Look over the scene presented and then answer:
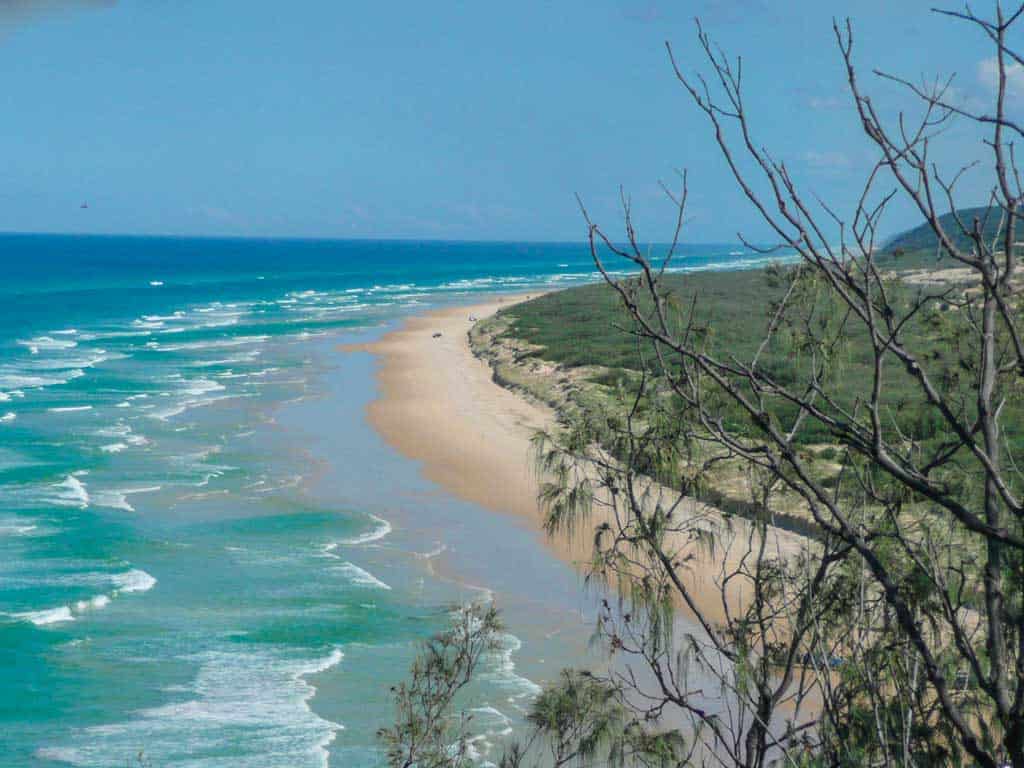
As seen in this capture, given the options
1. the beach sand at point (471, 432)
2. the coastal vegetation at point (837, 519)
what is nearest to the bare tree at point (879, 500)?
the coastal vegetation at point (837, 519)

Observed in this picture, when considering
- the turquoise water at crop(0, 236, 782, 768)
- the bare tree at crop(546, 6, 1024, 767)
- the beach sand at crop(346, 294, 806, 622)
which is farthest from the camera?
the beach sand at crop(346, 294, 806, 622)

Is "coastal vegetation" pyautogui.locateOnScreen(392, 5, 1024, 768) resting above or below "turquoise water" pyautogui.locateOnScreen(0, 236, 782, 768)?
above

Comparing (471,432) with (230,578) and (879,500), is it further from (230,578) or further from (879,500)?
(879,500)

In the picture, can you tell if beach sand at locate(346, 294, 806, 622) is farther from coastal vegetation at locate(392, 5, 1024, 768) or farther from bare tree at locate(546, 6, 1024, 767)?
bare tree at locate(546, 6, 1024, 767)

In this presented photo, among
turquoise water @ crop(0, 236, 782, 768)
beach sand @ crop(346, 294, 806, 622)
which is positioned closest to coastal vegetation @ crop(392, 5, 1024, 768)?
turquoise water @ crop(0, 236, 782, 768)

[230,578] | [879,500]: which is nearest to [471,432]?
[230,578]

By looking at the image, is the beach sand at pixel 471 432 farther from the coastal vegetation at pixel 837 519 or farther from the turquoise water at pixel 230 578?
the coastal vegetation at pixel 837 519

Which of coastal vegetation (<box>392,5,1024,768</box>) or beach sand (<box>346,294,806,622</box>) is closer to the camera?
coastal vegetation (<box>392,5,1024,768</box>)
